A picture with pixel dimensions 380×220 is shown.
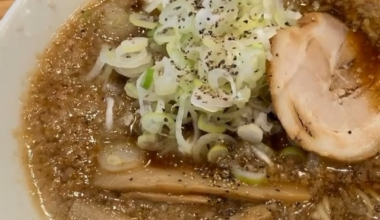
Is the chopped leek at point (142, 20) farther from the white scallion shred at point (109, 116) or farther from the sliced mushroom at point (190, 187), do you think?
the sliced mushroom at point (190, 187)

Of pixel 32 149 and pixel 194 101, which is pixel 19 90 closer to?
pixel 32 149

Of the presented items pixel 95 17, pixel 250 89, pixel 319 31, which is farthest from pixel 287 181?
pixel 95 17

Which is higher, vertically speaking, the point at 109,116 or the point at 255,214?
the point at 109,116

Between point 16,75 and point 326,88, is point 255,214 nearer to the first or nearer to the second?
point 326,88

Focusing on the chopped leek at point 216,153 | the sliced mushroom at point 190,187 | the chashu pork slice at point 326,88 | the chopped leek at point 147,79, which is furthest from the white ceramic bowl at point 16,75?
the chashu pork slice at point 326,88

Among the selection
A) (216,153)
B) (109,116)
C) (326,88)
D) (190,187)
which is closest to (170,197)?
(190,187)

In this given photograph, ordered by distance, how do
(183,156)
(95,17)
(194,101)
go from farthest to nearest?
1. (95,17)
2. (183,156)
3. (194,101)

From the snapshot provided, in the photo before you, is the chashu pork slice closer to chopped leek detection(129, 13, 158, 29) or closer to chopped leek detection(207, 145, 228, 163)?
chopped leek detection(207, 145, 228, 163)
